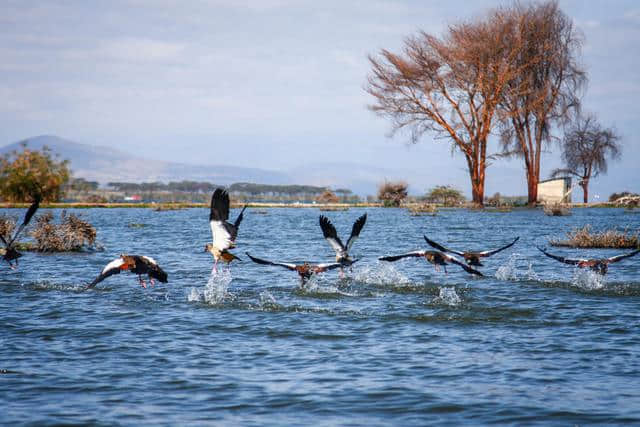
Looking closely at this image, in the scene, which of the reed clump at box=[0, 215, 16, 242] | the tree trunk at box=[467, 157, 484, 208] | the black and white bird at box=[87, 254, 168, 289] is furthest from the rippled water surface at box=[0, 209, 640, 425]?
the tree trunk at box=[467, 157, 484, 208]

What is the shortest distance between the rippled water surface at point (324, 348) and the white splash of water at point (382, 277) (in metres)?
0.07

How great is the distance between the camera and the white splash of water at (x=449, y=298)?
48.1 ft

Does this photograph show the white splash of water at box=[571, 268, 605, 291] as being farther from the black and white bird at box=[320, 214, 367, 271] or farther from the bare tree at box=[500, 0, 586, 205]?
the bare tree at box=[500, 0, 586, 205]

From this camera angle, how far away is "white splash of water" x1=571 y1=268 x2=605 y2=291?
1678 cm

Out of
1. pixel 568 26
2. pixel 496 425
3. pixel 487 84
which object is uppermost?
pixel 568 26

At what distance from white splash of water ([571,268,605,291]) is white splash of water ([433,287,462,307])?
3.33 meters

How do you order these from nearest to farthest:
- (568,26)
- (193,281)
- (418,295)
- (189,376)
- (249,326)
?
(189,376) < (249,326) < (418,295) < (193,281) < (568,26)

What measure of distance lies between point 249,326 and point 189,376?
3.25 meters

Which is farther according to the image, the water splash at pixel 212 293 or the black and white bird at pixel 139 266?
the water splash at pixel 212 293

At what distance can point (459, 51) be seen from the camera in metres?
63.2

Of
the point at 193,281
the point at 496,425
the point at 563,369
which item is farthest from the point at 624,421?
the point at 193,281

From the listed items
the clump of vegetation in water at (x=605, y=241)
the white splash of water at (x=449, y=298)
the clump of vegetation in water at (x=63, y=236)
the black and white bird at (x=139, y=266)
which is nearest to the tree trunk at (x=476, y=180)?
the clump of vegetation in water at (x=605, y=241)

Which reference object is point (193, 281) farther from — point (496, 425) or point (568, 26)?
point (568, 26)

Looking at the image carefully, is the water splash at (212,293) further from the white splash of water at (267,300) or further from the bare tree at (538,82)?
the bare tree at (538,82)
